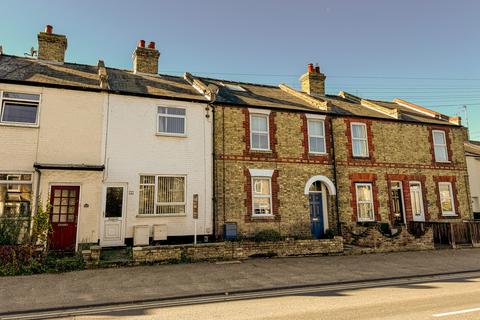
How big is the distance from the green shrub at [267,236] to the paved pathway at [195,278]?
38.9 inches

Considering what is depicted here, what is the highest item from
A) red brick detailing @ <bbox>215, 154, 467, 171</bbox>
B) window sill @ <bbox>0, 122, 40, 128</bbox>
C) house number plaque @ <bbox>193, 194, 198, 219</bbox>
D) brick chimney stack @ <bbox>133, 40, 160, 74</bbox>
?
brick chimney stack @ <bbox>133, 40, 160, 74</bbox>

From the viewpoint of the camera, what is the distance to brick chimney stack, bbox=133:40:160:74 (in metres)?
17.5

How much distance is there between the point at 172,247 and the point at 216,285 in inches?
133

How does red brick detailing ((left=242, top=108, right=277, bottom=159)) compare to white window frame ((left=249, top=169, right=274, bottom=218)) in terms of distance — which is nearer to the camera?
white window frame ((left=249, top=169, right=274, bottom=218))

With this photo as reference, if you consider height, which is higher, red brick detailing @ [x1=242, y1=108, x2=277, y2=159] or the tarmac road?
red brick detailing @ [x1=242, y1=108, x2=277, y2=159]

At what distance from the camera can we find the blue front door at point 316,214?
1588cm

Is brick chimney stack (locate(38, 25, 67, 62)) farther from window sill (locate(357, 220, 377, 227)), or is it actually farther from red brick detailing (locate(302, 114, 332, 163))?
window sill (locate(357, 220, 377, 227))

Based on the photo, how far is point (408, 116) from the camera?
19828 millimetres

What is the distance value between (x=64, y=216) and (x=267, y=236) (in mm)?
8043

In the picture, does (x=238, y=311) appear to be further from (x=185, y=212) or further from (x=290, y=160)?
(x=290, y=160)

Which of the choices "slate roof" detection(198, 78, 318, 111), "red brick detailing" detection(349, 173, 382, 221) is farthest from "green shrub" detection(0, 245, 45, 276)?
"red brick detailing" detection(349, 173, 382, 221)

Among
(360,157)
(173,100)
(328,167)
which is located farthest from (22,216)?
(360,157)

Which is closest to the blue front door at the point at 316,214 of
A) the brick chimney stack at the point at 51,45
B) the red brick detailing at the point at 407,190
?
the red brick detailing at the point at 407,190

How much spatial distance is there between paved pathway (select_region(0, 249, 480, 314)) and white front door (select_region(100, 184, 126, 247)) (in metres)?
2.65
